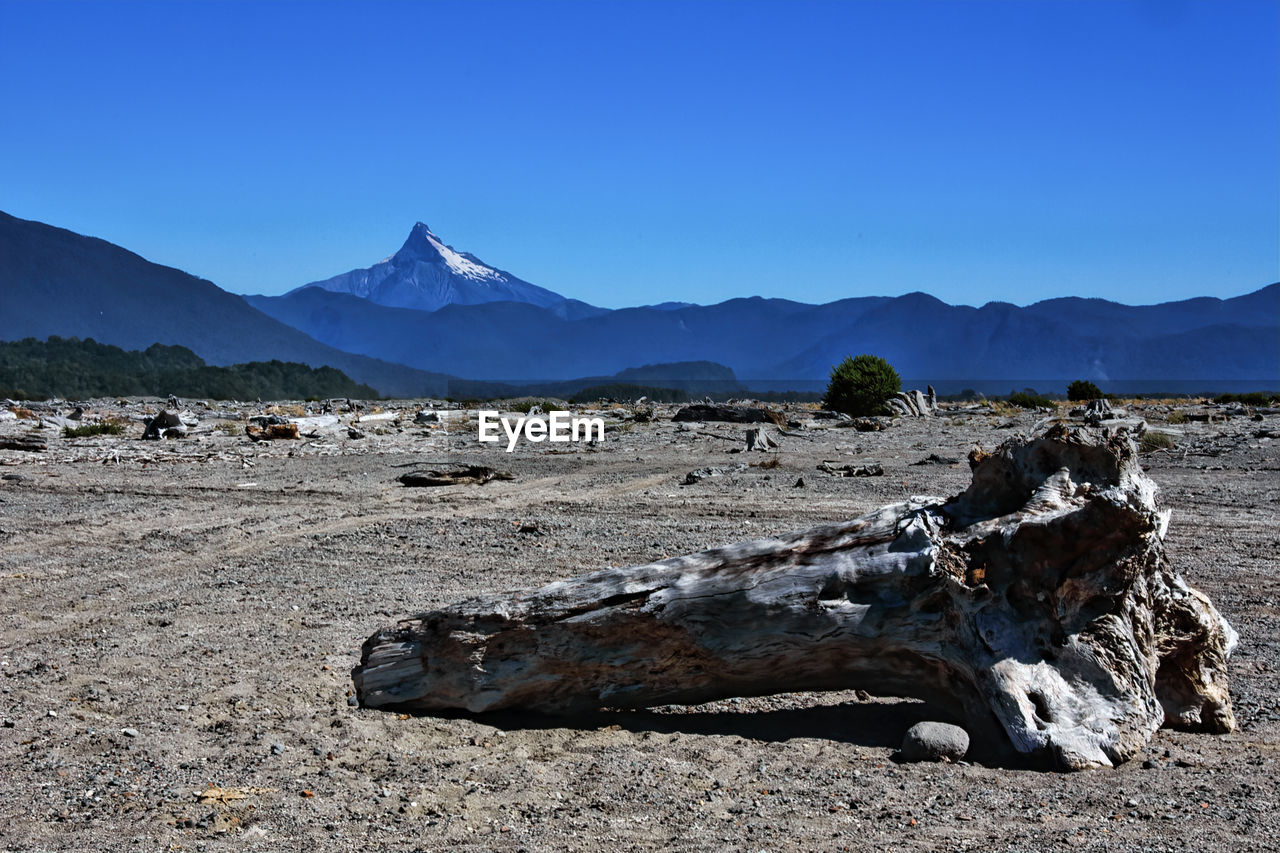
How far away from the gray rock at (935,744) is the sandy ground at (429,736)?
0.11 meters

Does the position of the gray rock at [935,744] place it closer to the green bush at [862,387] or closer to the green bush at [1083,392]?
the green bush at [862,387]

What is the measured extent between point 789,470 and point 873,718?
507 inches

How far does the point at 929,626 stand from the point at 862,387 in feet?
101

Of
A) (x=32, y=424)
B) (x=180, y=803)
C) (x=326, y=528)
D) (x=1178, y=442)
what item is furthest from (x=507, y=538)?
(x=32, y=424)

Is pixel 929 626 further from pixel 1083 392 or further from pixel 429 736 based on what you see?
pixel 1083 392

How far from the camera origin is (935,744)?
524 centimetres

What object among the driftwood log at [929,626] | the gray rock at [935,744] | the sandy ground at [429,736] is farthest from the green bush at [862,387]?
the gray rock at [935,744]

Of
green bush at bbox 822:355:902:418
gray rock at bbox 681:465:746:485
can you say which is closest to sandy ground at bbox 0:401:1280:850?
gray rock at bbox 681:465:746:485

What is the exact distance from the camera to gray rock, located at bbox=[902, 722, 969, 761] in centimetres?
523

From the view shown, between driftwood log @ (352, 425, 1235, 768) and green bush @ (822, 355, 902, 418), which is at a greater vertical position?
green bush @ (822, 355, 902, 418)

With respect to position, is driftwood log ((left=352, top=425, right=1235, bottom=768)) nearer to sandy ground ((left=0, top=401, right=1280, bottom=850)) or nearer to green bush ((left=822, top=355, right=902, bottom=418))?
sandy ground ((left=0, top=401, right=1280, bottom=850))

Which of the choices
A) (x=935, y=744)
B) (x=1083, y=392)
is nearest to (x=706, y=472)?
(x=935, y=744)

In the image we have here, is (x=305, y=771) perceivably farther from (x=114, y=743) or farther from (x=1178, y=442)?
(x=1178, y=442)

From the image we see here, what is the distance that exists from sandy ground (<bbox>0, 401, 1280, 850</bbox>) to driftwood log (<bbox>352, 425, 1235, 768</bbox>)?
0.20 m
